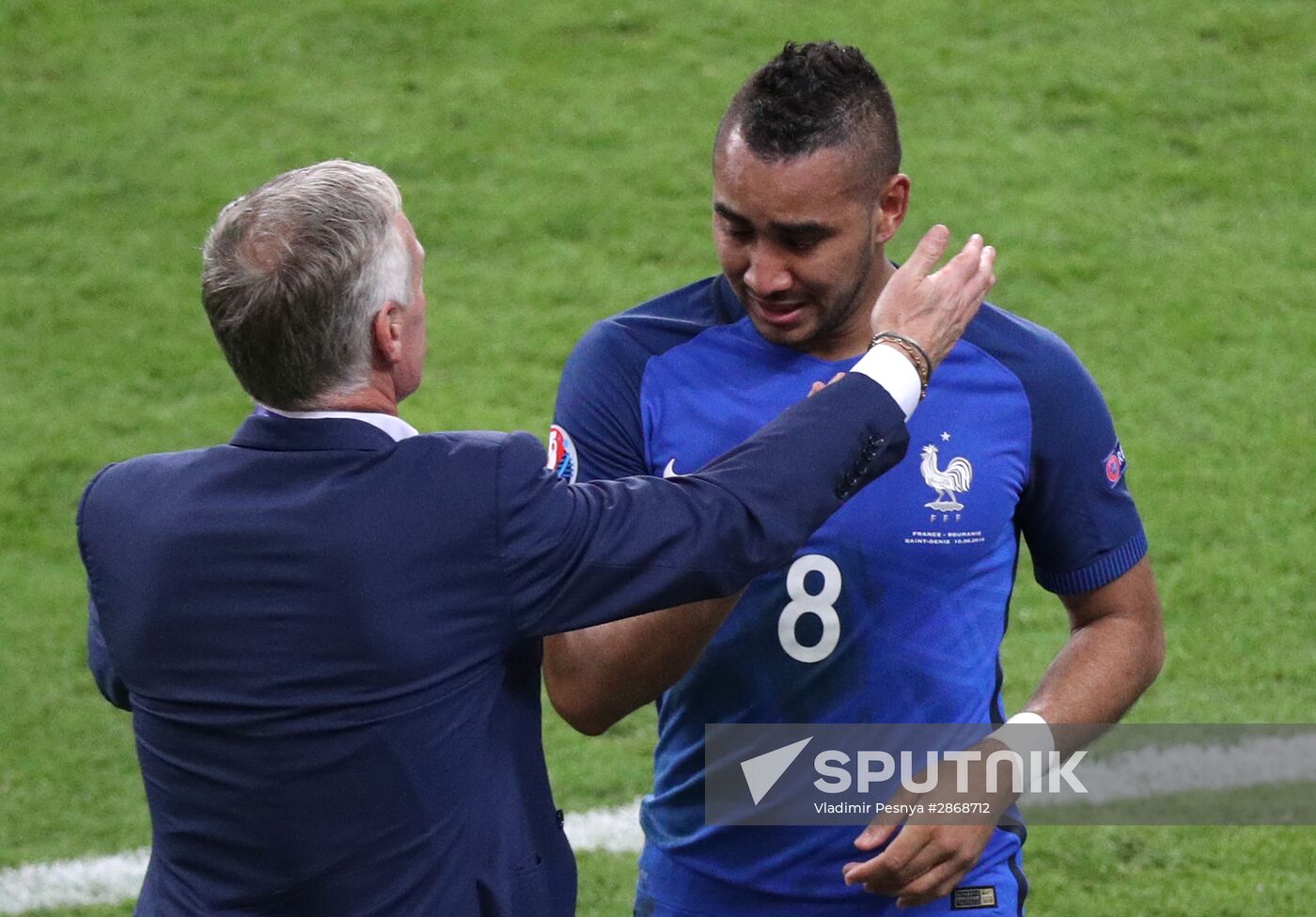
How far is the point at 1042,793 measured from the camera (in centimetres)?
571

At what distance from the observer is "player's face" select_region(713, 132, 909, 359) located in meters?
3.07

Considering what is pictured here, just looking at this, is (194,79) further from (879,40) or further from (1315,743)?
(1315,743)

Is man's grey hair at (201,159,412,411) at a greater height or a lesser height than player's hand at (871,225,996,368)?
greater

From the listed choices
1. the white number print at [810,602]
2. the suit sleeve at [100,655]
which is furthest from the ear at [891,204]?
the suit sleeve at [100,655]

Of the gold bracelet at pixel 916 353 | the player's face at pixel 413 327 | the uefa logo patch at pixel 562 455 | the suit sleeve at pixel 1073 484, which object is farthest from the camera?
the suit sleeve at pixel 1073 484

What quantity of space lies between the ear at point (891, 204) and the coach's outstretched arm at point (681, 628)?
1.40ft

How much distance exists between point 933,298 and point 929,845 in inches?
33.2

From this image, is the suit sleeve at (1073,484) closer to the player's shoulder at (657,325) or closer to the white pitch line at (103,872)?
the player's shoulder at (657,325)

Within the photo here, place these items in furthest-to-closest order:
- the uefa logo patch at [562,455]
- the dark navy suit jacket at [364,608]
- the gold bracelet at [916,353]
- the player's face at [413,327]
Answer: the uefa logo patch at [562,455] < the gold bracelet at [916,353] < the player's face at [413,327] < the dark navy suit jacket at [364,608]

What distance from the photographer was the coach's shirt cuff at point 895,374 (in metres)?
2.56

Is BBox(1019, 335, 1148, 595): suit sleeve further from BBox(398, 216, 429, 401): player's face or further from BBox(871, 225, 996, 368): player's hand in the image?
BBox(398, 216, 429, 401): player's face

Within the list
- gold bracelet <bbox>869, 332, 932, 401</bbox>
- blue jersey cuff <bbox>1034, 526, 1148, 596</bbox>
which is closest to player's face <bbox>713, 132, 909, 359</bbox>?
gold bracelet <bbox>869, 332, 932, 401</bbox>

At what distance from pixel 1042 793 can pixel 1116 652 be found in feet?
8.60

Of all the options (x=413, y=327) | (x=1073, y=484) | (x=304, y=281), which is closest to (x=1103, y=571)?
(x=1073, y=484)
